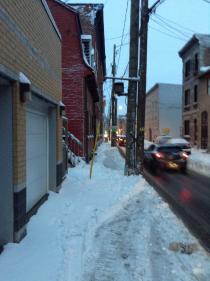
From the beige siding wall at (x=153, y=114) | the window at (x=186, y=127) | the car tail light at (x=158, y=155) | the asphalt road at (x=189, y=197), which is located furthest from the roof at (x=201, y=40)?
the beige siding wall at (x=153, y=114)

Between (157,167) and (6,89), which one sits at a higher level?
(6,89)

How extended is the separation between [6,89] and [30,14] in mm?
2045

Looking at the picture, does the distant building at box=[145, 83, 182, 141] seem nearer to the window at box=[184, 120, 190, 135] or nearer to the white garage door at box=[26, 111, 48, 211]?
the window at box=[184, 120, 190, 135]

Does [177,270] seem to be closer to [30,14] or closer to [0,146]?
[0,146]

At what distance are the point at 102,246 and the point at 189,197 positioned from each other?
666 centimetres

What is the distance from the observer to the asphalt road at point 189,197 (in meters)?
8.43

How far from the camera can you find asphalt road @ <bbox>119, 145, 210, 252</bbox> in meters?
8.43

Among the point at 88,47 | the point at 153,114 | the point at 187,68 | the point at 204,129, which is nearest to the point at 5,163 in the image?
the point at 88,47

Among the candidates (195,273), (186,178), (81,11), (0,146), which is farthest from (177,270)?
(81,11)

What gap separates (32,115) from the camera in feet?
28.6

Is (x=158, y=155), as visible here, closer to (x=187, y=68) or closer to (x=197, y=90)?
(x=197, y=90)

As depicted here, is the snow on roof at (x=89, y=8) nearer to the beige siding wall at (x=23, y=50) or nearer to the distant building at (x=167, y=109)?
the beige siding wall at (x=23, y=50)

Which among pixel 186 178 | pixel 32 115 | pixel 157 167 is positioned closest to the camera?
pixel 32 115

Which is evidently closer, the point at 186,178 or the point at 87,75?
the point at 186,178
